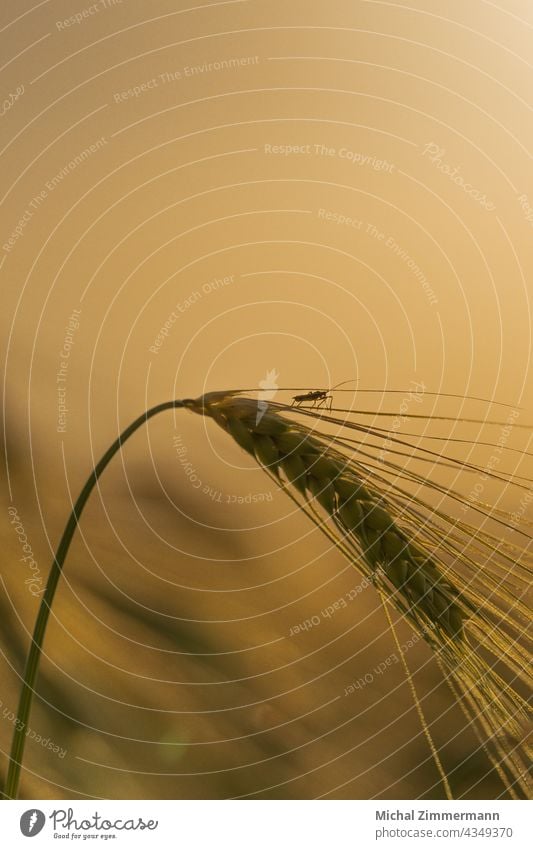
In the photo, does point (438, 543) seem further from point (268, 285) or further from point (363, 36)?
point (363, 36)

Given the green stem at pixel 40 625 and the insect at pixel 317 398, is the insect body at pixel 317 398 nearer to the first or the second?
the insect at pixel 317 398

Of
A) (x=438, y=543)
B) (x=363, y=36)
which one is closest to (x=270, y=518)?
(x=438, y=543)

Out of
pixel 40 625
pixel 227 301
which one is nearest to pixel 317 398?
pixel 227 301

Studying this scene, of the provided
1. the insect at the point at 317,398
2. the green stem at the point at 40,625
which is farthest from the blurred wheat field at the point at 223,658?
the green stem at the point at 40,625

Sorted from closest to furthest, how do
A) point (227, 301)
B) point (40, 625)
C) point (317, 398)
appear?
point (40, 625) → point (317, 398) → point (227, 301)

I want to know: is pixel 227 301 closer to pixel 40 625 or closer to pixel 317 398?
pixel 317 398
